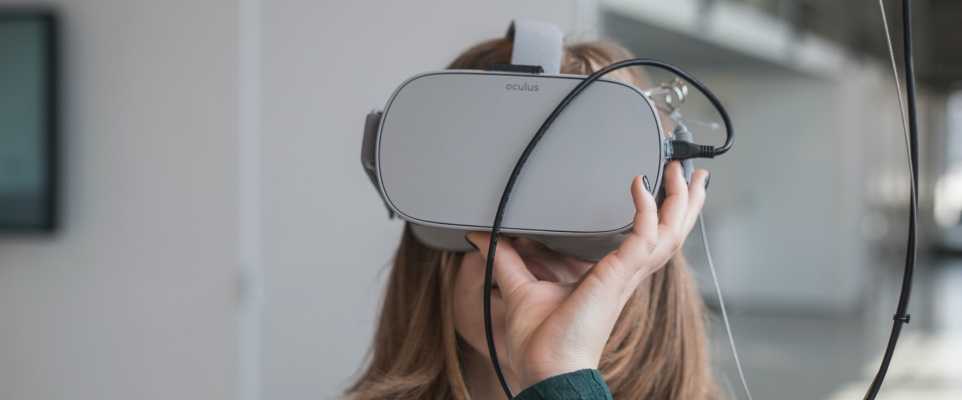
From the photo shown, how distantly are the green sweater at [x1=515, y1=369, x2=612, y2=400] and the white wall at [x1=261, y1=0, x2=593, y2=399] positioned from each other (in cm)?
124

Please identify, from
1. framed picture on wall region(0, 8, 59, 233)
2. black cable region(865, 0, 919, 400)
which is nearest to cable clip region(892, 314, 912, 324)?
black cable region(865, 0, 919, 400)

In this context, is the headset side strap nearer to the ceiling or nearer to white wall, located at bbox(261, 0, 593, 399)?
the ceiling

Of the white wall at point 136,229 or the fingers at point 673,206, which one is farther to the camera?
the white wall at point 136,229

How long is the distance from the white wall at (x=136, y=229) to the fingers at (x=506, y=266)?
1.43 m

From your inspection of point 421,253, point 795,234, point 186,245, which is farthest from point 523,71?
point 795,234

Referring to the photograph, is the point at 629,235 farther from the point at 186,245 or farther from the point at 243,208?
the point at 186,245

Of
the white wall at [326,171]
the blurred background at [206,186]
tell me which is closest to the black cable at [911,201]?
the blurred background at [206,186]

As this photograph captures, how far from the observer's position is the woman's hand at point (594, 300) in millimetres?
605

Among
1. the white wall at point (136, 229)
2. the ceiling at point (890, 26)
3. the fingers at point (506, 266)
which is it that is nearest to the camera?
the fingers at point (506, 266)

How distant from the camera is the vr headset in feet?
2.12

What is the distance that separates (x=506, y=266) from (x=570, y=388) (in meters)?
0.14

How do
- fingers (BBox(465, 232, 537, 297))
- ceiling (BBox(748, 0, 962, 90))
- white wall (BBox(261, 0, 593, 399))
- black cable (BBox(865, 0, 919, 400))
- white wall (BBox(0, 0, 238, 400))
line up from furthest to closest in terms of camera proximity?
ceiling (BBox(748, 0, 962, 90))
white wall (BBox(0, 0, 238, 400))
white wall (BBox(261, 0, 593, 399))
fingers (BBox(465, 232, 537, 297))
black cable (BBox(865, 0, 919, 400))

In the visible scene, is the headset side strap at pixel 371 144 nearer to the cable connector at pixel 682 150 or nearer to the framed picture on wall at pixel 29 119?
the cable connector at pixel 682 150

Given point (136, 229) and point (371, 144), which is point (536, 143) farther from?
point (136, 229)
